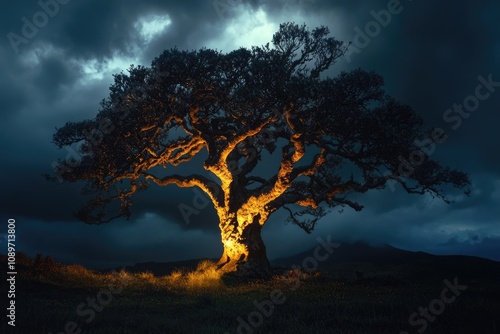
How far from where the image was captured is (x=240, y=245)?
1038 inches

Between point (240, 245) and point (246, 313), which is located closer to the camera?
point (246, 313)

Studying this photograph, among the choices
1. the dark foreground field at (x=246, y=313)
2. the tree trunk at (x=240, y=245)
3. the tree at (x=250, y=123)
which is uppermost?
the tree at (x=250, y=123)

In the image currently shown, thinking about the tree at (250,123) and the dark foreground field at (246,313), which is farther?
the tree at (250,123)

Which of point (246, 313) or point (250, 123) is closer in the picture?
point (246, 313)

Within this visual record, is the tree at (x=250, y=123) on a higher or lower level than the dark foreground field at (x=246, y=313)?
higher

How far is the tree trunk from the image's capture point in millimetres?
26109

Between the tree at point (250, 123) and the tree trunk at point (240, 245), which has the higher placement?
the tree at point (250, 123)

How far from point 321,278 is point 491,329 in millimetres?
15312

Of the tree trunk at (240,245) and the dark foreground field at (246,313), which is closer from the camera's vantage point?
the dark foreground field at (246,313)

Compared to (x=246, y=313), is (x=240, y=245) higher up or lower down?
higher up

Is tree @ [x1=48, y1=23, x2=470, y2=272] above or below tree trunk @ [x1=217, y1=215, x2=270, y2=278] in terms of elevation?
above

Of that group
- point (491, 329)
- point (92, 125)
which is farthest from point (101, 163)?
point (491, 329)

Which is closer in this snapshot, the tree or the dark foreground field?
the dark foreground field

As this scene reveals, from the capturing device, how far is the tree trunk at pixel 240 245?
2611 centimetres
